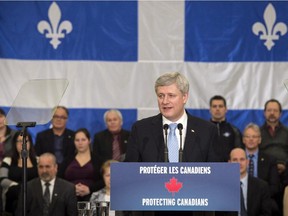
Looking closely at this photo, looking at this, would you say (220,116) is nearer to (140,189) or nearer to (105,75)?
(105,75)

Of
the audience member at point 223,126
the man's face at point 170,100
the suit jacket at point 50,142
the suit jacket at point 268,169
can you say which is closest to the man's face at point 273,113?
the audience member at point 223,126

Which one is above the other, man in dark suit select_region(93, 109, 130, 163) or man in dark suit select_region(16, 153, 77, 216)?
man in dark suit select_region(93, 109, 130, 163)

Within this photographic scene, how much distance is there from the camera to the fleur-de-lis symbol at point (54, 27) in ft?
26.6

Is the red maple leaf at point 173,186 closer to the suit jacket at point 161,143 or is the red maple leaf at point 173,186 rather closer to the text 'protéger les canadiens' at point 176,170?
the text 'protéger les canadiens' at point 176,170

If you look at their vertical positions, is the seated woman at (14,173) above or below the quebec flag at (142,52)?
below

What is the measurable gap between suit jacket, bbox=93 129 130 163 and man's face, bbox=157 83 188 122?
3558mm

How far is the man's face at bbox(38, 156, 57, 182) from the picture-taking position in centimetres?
670

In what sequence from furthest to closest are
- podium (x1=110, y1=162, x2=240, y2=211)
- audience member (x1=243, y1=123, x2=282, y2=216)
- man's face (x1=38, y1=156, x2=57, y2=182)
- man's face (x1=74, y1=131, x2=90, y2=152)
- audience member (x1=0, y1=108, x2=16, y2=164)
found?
audience member (x1=0, y1=108, x2=16, y2=164) < man's face (x1=74, y1=131, x2=90, y2=152) < audience member (x1=243, y1=123, x2=282, y2=216) < man's face (x1=38, y1=156, x2=57, y2=182) < podium (x1=110, y1=162, x2=240, y2=211)

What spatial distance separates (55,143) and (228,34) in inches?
84.2

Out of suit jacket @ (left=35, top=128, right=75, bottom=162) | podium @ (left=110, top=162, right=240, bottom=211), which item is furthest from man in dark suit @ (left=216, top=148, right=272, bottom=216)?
podium @ (left=110, top=162, right=240, bottom=211)

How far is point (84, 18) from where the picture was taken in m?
8.09

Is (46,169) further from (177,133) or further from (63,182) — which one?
(177,133)

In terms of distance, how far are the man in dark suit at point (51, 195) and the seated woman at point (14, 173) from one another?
360 millimetres

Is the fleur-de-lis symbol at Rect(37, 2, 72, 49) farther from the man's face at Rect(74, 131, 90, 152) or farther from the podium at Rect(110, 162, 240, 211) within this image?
the podium at Rect(110, 162, 240, 211)
